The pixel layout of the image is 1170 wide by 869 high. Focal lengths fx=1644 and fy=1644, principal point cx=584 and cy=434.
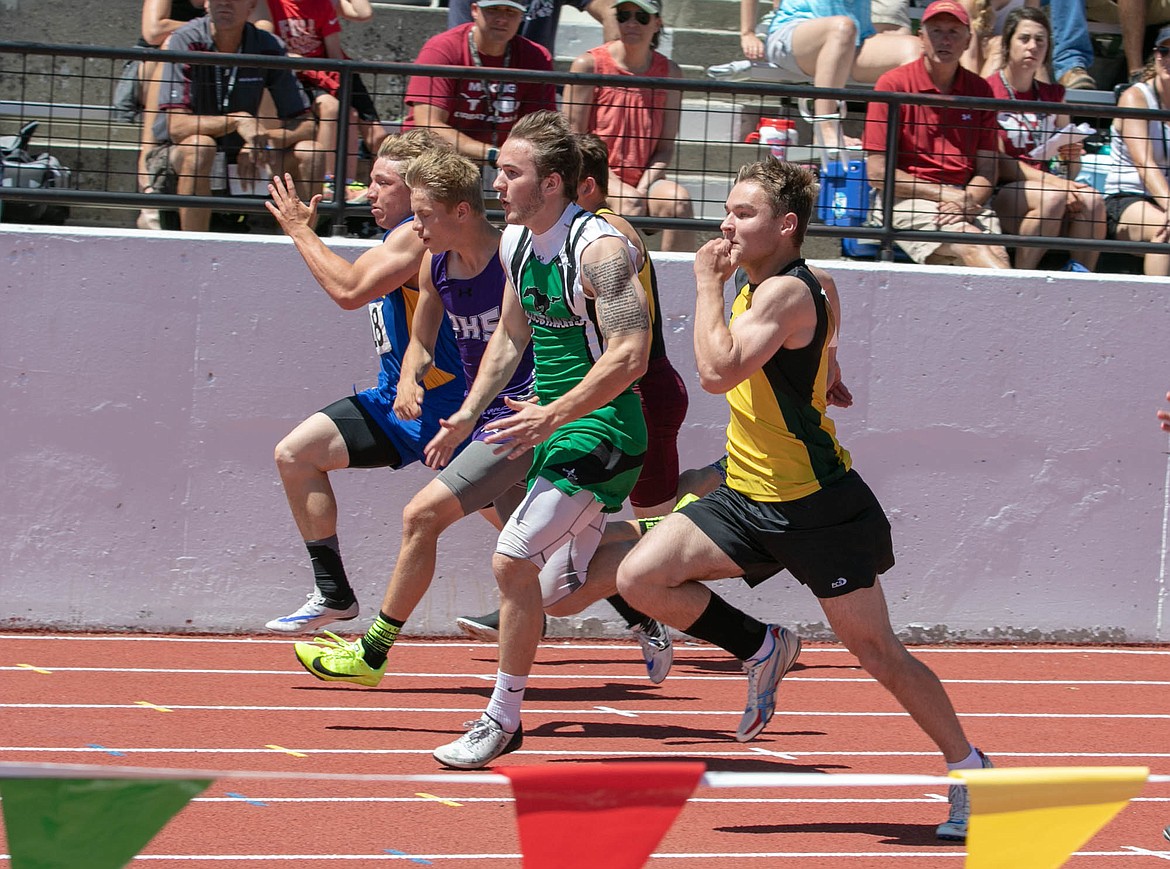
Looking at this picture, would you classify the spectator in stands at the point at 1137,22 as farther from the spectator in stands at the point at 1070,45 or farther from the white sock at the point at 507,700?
the white sock at the point at 507,700

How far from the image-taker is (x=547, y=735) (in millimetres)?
6363

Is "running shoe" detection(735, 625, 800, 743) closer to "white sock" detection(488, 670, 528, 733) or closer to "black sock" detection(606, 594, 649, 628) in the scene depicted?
"white sock" detection(488, 670, 528, 733)

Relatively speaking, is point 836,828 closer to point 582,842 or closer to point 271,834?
point 271,834

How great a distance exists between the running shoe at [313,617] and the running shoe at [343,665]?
1.61ft

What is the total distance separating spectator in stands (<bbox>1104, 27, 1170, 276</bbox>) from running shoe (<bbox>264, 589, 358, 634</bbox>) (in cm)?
485

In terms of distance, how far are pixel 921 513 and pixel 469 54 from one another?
3439mm

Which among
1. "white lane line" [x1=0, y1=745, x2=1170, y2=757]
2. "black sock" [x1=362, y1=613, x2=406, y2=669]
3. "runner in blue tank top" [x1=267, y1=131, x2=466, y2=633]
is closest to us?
"white lane line" [x1=0, y1=745, x2=1170, y2=757]

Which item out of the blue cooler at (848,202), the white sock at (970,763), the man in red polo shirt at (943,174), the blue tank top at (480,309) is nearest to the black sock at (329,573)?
the blue tank top at (480,309)

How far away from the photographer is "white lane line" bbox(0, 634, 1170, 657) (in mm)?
7895

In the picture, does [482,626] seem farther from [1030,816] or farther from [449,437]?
[1030,816]

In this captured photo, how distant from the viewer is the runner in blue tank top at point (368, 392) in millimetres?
6766

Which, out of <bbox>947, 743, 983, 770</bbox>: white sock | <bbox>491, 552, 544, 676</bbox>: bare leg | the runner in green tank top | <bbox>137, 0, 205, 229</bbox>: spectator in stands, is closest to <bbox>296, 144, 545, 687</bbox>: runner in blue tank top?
the runner in green tank top

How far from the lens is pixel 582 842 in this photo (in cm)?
304

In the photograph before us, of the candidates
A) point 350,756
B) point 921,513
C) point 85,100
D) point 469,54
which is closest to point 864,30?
point 469,54
